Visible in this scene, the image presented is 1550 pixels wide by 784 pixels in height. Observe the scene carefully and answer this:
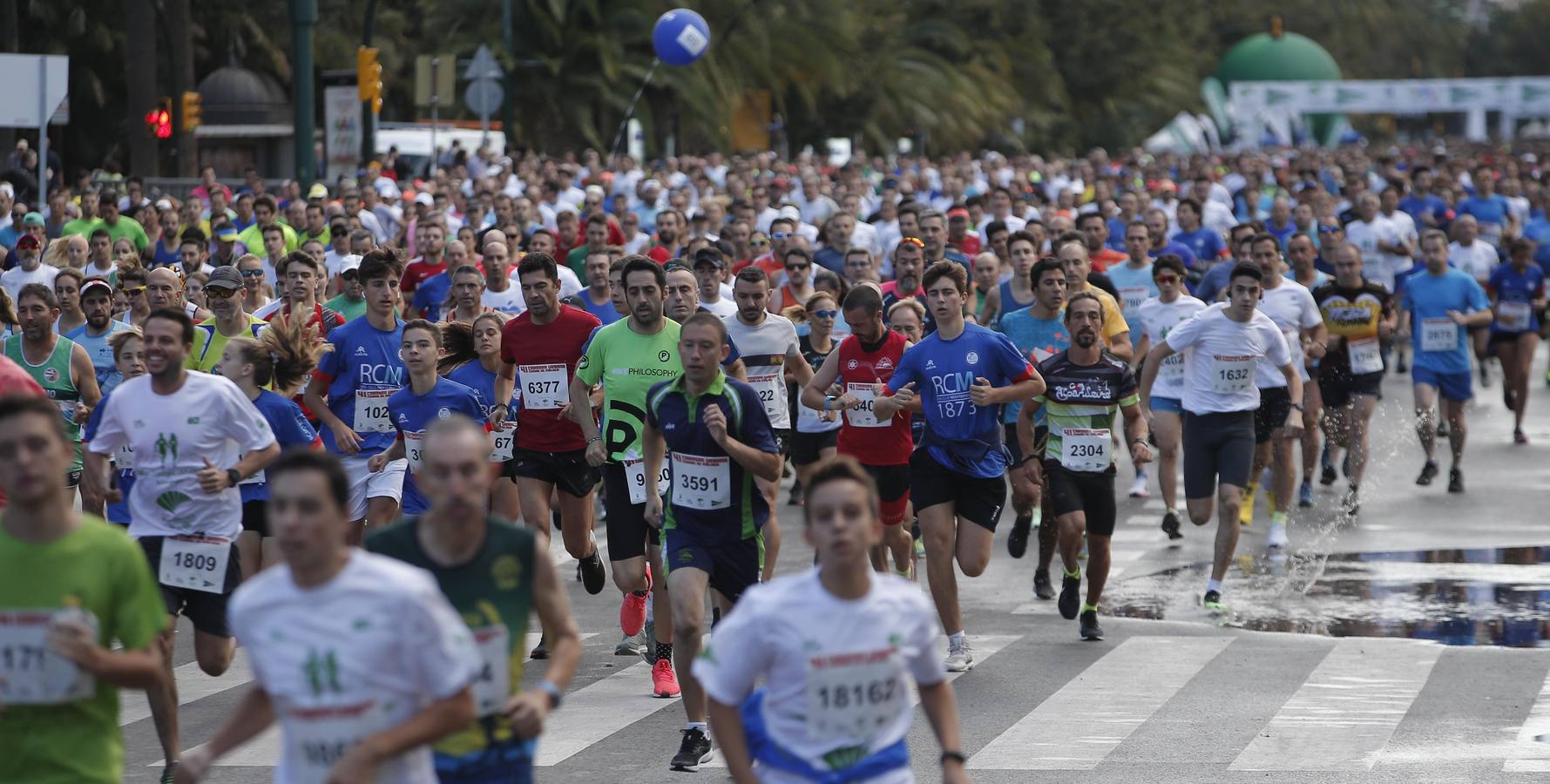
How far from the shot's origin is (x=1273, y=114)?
79375 mm

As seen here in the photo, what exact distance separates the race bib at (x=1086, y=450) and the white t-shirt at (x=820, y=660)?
580 centimetres

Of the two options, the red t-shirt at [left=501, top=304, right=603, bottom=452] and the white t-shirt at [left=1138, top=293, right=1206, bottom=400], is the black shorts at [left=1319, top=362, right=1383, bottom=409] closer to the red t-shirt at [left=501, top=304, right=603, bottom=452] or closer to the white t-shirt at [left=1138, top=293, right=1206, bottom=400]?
the white t-shirt at [left=1138, top=293, right=1206, bottom=400]

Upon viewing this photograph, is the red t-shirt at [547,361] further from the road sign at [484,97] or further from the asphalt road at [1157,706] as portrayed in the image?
the road sign at [484,97]

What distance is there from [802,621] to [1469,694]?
17.2 ft

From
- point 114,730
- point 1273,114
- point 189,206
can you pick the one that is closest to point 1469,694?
point 114,730

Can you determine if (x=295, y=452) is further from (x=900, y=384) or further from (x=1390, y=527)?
(x=1390, y=527)

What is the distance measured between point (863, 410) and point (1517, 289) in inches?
396

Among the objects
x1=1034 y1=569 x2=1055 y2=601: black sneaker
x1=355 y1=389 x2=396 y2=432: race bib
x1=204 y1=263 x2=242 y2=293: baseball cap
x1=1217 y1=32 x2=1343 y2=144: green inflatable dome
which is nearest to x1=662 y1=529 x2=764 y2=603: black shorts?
x1=355 y1=389 x2=396 y2=432: race bib

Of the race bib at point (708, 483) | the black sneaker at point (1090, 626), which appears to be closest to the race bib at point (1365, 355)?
the black sneaker at point (1090, 626)

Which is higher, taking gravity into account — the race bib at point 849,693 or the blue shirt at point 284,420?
the blue shirt at point 284,420

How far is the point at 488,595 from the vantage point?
5.42 m

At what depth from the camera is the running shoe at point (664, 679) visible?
9.70 metres

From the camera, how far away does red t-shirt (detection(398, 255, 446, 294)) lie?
54.6 feet

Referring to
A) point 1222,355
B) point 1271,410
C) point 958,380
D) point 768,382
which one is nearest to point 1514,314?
point 1271,410
